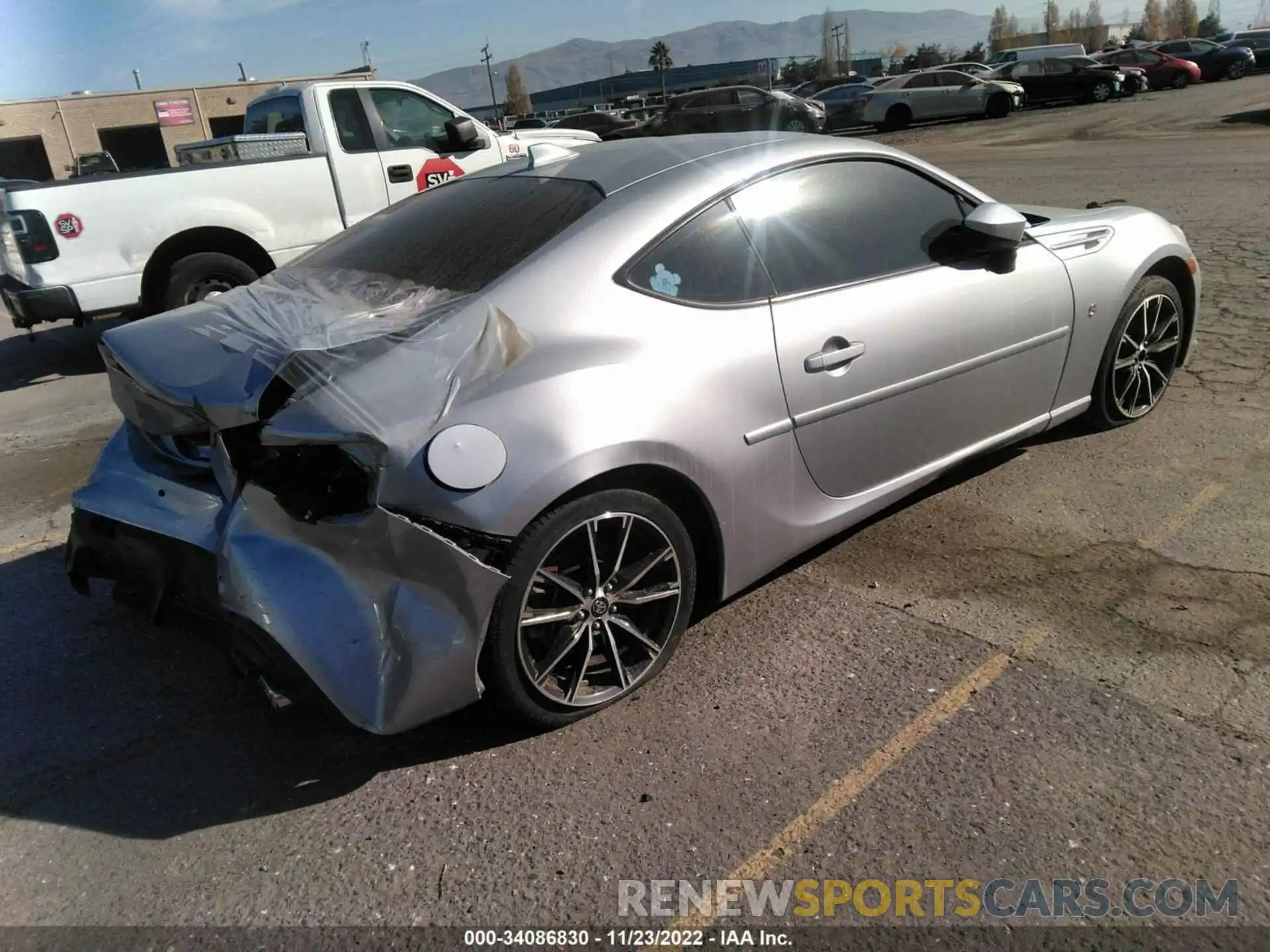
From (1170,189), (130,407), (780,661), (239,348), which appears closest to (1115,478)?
(780,661)

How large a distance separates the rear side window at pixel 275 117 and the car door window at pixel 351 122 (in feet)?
1.01

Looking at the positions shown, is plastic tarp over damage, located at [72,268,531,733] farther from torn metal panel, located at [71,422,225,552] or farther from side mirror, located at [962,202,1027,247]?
side mirror, located at [962,202,1027,247]

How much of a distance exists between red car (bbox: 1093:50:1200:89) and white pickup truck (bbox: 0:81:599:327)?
3331cm

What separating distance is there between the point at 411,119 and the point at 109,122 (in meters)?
54.6

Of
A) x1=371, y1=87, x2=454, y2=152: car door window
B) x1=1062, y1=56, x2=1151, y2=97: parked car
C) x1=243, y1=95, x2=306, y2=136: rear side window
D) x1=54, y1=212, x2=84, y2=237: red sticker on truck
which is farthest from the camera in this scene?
x1=1062, y1=56, x2=1151, y2=97: parked car

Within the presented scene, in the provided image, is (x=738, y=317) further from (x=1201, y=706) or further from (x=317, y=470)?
(x=1201, y=706)

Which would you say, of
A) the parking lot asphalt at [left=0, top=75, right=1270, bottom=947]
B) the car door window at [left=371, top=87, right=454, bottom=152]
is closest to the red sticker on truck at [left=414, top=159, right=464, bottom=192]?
the car door window at [left=371, top=87, right=454, bottom=152]

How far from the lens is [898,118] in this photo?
28.7 meters

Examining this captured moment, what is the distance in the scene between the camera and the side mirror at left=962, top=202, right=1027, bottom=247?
359 cm

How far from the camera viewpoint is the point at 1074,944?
A: 2014mm

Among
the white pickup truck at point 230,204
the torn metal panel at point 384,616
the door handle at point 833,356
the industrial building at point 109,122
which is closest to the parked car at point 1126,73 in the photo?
the white pickup truck at point 230,204

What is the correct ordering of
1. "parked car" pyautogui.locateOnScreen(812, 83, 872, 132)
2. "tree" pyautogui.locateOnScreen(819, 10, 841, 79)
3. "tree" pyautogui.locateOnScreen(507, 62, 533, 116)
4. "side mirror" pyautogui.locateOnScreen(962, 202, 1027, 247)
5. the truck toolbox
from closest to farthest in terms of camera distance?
1. "side mirror" pyautogui.locateOnScreen(962, 202, 1027, 247)
2. the truck toolbox
3. "parked car" pyautogui.locateOnScreen(812, 83, 872, 132)
4. "tree" pyautogui.locateOnScreen(819, 10, 841, 79)
5. "tree" pyautogui.locateOnScreen(507, 62, 533, 116)

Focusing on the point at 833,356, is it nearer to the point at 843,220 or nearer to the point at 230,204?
the point at 843,220

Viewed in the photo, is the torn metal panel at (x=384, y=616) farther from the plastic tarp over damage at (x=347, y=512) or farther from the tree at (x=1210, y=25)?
the tree at (x=1210, y=25)
